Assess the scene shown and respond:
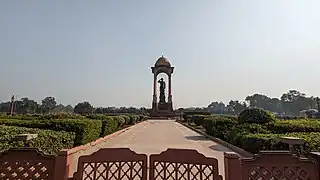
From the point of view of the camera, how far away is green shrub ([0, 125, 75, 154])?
5.45m

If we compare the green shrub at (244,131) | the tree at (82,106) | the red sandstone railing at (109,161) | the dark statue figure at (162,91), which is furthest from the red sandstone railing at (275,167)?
the tree at (82,106)

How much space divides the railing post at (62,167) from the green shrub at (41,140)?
2.43 meters

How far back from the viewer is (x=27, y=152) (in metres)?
3.39

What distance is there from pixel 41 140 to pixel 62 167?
3.33 meters

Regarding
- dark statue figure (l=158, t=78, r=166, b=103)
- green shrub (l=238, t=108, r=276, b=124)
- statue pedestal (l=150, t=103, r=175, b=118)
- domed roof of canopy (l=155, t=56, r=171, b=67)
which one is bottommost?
green shrub (l=238, t=108, r=276, b=124)

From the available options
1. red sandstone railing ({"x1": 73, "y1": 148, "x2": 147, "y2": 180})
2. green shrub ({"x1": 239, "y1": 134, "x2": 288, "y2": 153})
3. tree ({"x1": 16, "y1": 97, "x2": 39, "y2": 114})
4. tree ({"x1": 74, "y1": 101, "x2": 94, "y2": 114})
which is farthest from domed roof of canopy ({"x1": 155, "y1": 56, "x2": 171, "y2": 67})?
red sandstone railing ({"x1": 73, "y1": 148, "x2": 147, "y2": 180})

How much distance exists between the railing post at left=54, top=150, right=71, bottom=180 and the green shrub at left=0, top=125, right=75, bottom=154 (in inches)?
95.6

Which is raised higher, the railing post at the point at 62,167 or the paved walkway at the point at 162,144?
the railing post at the point at 62,167

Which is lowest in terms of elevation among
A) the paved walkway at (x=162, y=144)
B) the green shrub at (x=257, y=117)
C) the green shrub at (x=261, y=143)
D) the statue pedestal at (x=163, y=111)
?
the paved walkway at (x=162, y=144)

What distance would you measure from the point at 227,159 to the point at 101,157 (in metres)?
1.62

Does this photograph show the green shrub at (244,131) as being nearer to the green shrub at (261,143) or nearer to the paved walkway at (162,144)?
the paved walkway at (162,144)

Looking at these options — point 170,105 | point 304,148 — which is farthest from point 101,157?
point 170,105

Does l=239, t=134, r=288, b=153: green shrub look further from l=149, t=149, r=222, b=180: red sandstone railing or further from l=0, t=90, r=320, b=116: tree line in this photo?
l=0, t=90, r=320, b=116: tree line

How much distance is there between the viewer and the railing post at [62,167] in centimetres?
332
